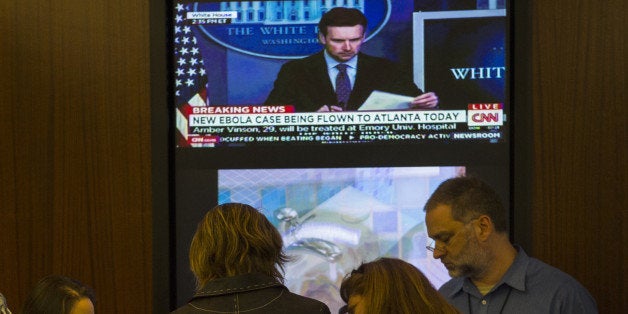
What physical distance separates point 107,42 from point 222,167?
710mm

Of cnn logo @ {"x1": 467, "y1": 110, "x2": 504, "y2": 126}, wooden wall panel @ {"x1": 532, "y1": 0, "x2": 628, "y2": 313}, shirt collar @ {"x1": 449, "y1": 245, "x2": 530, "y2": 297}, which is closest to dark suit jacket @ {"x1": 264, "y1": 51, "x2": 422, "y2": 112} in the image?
cnn logo @ {"x1": 467, "y1": 110, "x2": 504, "y2": 126}

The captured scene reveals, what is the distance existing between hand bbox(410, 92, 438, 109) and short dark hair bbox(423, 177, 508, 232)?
85 centimetres

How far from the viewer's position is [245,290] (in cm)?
218

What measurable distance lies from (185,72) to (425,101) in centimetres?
98

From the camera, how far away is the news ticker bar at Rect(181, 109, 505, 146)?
3307 mm

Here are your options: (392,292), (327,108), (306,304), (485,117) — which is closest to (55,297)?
(306,304)

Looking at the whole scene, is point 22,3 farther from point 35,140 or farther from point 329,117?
point 329,117

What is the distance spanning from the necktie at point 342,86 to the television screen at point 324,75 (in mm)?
26

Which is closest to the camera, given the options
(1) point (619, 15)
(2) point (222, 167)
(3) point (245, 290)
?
(3) point (245, 290)

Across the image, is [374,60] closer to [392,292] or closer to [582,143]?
[582,143]

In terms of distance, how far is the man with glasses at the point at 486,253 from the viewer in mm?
2449

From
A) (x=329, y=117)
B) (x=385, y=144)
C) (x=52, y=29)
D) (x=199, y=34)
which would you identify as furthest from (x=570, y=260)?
(x=52, y=29)

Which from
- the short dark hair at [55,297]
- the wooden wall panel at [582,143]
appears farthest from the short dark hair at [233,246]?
the wooden wall panel at [582,143]

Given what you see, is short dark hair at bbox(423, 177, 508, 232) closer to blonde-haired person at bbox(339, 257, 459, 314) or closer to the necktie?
blonde-haired person at bbox(339, 257, 459, 314)
